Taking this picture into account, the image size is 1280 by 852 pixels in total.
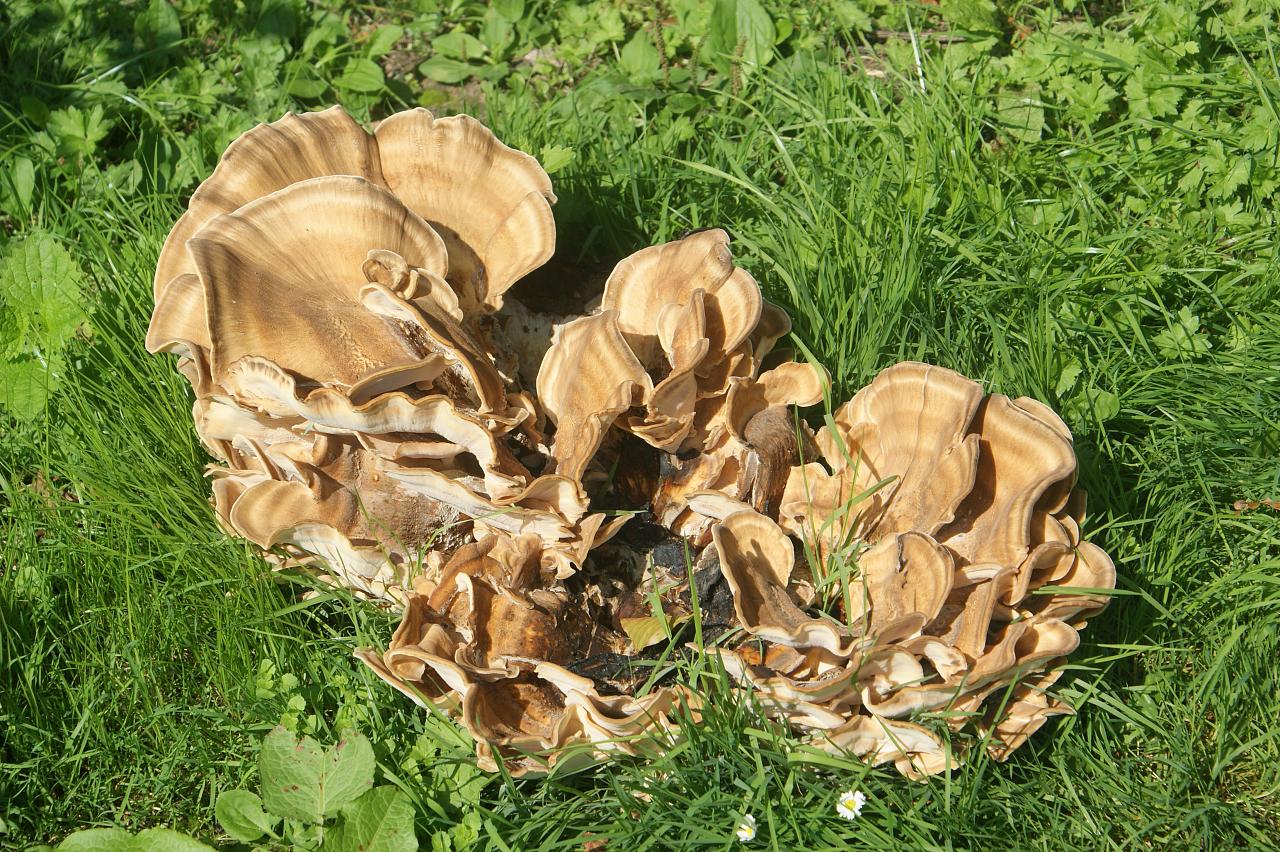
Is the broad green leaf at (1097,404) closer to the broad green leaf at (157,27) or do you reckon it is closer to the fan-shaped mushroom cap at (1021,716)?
the fan-shaped mushroom cap at (1021,716)

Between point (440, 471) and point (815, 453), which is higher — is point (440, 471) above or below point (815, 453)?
above

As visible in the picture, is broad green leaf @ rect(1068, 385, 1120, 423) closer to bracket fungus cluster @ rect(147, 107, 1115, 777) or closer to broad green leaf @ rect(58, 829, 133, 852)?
bracket fungus cluster @ rect(147, 107, 1115, 777)

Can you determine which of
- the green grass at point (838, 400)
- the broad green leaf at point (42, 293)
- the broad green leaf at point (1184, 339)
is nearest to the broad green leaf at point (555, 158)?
the green grass at point (838, 400)

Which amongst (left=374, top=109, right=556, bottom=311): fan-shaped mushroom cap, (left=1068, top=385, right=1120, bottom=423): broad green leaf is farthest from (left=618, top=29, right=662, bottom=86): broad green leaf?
(left=1068, top=385, right=1120, bottom=423): broad green leaf

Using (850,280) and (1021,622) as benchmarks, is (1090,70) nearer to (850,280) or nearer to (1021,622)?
(850,280)

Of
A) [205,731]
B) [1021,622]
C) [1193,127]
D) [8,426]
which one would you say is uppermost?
[1193,127]

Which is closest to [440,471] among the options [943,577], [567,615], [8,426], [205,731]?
[567,615]
